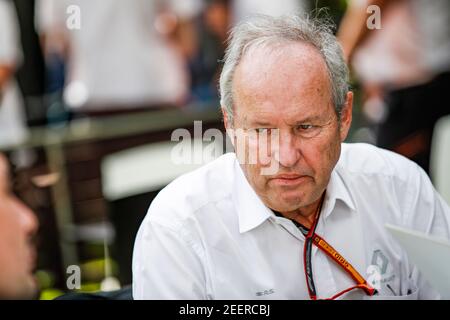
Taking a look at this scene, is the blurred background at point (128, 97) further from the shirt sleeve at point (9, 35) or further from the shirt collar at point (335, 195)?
the shirt collar at point (335, 195)

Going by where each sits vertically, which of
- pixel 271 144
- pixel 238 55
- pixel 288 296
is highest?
pixel 238 55

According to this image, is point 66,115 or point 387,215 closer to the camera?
point 387,215

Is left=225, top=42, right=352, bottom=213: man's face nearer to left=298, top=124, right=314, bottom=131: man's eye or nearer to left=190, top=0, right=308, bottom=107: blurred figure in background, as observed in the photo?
left=298, top=124, right=314, bottom=131: man's eye

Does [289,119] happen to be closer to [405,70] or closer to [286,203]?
[286,203]

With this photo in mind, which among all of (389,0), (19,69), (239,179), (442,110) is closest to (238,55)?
(239,179)

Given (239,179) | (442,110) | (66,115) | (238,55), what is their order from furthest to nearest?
(66,115) < (442,110) < (239,179) < (238,55)

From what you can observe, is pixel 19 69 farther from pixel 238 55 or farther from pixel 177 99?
pixel 238 55

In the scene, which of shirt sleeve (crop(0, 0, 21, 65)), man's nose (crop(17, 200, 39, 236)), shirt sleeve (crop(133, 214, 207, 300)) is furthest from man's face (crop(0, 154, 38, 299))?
shirt sleeve (crop(0, 0, 21, 65))

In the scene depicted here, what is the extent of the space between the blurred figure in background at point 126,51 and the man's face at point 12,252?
595 mm

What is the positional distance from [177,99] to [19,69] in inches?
39.6

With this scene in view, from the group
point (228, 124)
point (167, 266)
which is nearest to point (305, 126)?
point (228, 124)

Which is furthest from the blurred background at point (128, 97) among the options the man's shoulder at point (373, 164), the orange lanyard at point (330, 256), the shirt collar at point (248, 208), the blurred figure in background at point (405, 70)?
the orange lanyard at point (330, 256)

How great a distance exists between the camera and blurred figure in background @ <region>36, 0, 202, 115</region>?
2.79 m

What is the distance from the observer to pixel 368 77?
2.23m
